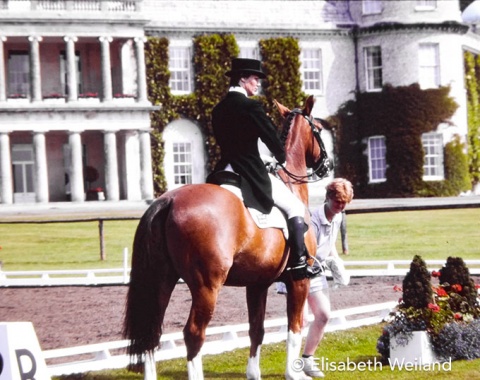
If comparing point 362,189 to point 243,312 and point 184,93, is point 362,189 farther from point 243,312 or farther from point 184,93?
point 243,312

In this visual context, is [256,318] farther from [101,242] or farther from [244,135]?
[101,242]

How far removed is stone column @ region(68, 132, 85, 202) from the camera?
33.1m

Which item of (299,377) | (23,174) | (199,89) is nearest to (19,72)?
(23,174)

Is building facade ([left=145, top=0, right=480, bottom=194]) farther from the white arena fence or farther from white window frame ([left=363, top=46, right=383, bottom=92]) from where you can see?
the white arena fence

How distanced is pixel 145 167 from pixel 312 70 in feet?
25.9

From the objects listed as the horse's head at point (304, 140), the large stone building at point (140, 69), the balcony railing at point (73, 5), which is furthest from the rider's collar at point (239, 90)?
the balcony railing at point (73, 5)

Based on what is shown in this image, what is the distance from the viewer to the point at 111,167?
33719 mm

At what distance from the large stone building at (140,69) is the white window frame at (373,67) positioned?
46 millimetres

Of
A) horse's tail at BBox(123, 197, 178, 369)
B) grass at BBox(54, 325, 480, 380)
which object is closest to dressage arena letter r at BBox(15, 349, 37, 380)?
horse's tail at BBox(123, 197, 178, 369)

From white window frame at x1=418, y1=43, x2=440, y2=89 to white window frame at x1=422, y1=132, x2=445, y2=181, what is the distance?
192cm

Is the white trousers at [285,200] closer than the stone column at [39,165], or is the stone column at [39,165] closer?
the white trousers at [285,200]

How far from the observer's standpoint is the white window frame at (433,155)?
3688cm

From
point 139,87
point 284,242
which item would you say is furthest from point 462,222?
point 139,87

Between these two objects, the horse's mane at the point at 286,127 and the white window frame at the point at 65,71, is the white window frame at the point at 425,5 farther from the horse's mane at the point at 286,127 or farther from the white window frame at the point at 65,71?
the horse's mane at the point at 286,127
